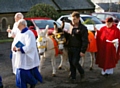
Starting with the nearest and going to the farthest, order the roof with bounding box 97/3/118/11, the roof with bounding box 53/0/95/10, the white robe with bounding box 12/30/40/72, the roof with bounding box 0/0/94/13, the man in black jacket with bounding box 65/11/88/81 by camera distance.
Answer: the white robe with bounding box 12/30/40/72
the man in black jacket with bounding box 65/11/88/81
the roof with bounding box 0/0/94/13
the roof with bounding box 53/0/95/10
the roof with bounding box 97/3/118/11

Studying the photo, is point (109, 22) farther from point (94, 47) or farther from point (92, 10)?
point (92, 10)

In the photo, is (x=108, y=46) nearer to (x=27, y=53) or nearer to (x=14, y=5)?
(x=27, y=53)

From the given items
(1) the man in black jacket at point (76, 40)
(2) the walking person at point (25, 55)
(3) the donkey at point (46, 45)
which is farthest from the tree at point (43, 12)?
(2) the walking person at point (25, 55)

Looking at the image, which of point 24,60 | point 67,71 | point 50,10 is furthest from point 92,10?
point 24,60

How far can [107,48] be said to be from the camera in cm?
966

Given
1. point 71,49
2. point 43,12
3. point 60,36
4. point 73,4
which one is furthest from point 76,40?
point 73,4

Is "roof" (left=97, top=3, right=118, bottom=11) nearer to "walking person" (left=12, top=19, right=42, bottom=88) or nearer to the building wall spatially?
the building wall

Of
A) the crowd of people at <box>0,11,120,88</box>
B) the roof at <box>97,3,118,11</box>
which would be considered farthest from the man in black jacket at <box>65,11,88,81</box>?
the roof at <box>97,3,118,11</box>

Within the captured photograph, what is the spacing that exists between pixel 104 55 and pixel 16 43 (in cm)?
370

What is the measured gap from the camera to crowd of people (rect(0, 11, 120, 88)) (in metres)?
7.09

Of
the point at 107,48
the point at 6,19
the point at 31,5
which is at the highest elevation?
the point at 31,5

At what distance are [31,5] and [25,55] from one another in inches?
1287

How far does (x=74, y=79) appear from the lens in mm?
9094

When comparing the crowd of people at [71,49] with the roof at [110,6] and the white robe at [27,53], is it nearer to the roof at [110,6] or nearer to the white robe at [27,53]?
the white robe at [27,53]
